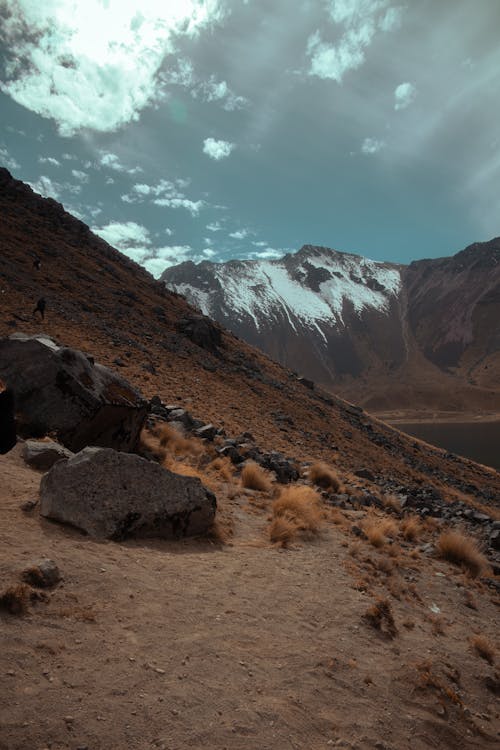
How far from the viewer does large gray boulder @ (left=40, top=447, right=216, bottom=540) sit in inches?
270

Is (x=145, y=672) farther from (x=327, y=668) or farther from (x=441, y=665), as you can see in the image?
(x=441, y=665)

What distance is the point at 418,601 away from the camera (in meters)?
8.05

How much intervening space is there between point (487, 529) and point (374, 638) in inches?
403

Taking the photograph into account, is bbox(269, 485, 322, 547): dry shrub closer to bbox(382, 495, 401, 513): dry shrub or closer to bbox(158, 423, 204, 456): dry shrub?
bbox(158, 423, 204, 456): dry shrub

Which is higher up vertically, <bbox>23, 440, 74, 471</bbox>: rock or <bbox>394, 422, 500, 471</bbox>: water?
<bbox>394, 422, 500, 471</bbox>: water

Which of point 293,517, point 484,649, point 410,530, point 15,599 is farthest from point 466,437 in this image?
point 15,599

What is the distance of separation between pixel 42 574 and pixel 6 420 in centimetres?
314

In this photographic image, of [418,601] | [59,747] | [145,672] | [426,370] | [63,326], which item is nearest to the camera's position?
[59,747]

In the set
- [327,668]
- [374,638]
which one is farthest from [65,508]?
[374,638]

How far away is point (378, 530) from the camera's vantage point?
10.4 m

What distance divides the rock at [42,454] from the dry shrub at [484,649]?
8.25 metres

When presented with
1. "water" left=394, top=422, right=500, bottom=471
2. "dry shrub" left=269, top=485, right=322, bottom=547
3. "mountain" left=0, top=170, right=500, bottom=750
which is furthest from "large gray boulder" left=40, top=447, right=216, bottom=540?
"water" left=394, top=422, right=500, bottom=471

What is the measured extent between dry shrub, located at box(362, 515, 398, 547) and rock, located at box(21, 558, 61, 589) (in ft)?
24.7

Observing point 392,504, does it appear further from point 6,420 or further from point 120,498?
point 6,420
